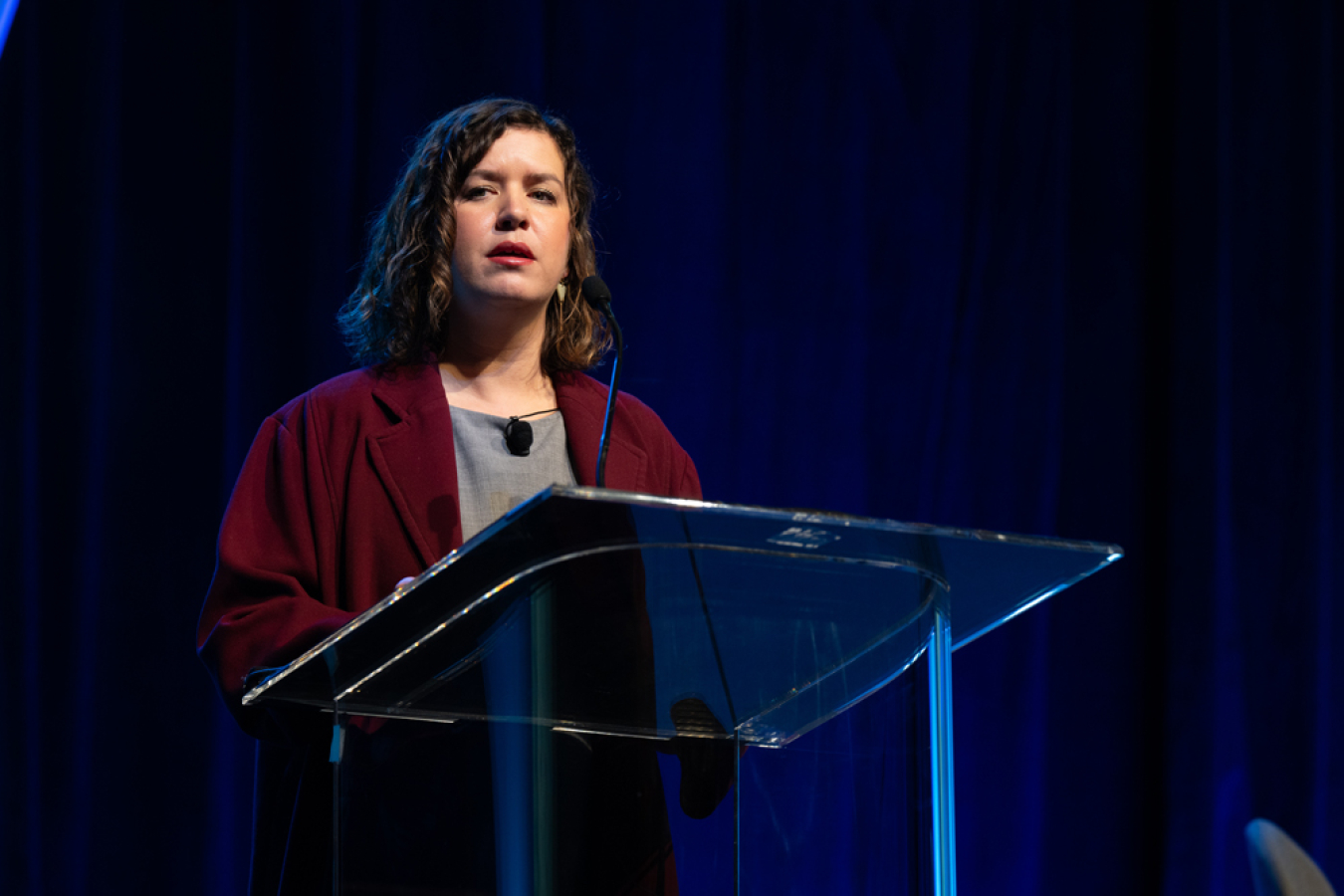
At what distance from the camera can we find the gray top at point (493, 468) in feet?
5.09

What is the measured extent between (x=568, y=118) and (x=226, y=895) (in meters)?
1.59

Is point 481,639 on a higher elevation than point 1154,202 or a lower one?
lower

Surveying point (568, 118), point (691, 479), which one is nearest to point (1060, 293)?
point (568, 118)

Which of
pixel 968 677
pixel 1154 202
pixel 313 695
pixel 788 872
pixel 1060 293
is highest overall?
pixel 1154 202

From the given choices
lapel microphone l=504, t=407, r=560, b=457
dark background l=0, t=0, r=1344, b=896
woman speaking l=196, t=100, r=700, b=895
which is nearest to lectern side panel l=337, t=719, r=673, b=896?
woman speaking l=196, t=100, r=700, b=895

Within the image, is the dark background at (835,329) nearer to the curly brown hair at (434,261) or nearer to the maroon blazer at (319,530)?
the curly brown hair at (434,261)

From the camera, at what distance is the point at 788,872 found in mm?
964

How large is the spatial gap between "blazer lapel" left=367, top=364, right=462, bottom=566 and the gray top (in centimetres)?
3

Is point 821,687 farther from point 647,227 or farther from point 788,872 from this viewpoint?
point 647,227

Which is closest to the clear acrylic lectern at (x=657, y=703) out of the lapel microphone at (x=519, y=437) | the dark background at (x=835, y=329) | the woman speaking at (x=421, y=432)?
the woman speaking at (x=421, y=432)

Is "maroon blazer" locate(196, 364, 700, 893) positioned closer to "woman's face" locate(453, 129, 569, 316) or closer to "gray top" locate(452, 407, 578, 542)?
"gray top" locate(452, 407, 578, 542)

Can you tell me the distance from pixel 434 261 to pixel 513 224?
0.48 feet

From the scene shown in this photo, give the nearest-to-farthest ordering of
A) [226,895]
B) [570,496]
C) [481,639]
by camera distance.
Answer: [570,496], [481,639], [226,895]

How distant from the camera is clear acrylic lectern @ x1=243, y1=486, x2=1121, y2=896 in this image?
892 millimetres
